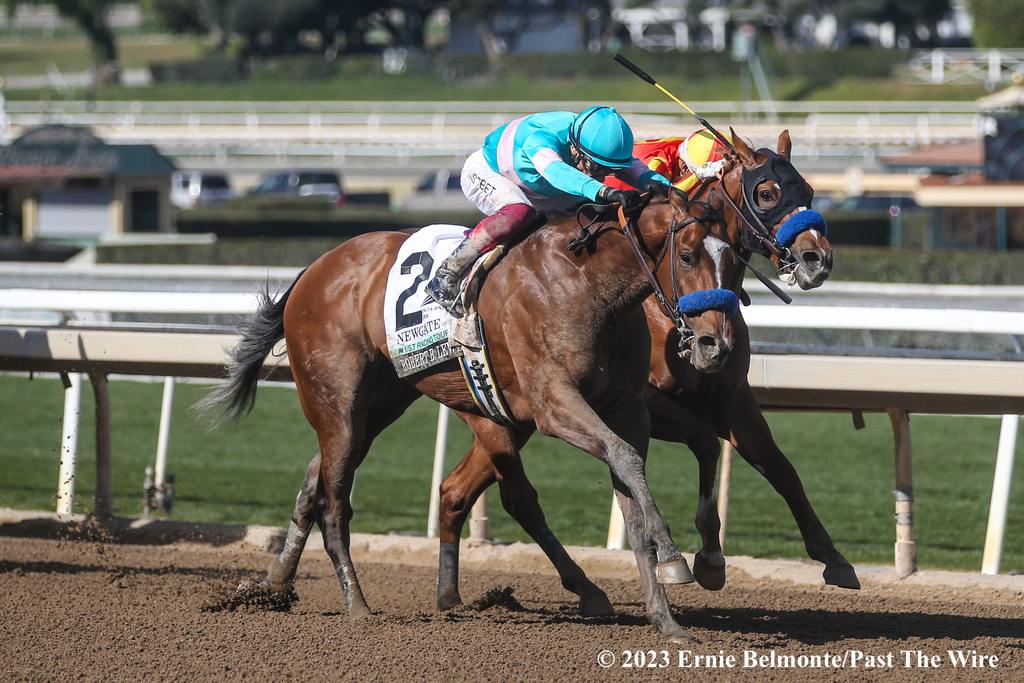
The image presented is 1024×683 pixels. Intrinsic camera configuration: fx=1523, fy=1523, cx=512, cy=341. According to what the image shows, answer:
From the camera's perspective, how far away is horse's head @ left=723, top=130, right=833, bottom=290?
168 inches

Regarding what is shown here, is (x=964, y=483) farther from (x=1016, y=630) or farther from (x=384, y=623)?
(x=384, y=623)

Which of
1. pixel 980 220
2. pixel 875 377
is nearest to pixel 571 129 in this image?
pixel 875 377

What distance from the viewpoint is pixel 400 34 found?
185 ft

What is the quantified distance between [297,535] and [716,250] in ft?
6.25

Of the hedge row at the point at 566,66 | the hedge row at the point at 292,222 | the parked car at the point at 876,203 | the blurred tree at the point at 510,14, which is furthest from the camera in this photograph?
the blurred tree at the point at 510,14

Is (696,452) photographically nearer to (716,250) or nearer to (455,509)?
(455,509)

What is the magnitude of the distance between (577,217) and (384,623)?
1.43 meters

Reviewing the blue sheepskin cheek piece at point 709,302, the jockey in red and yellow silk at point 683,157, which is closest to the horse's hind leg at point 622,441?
the blue sheepskin cheek piece at point 709,302

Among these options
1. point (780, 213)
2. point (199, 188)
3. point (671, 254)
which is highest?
point (780, 213)

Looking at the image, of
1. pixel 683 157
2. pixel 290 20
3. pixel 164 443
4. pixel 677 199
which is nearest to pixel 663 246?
pixel 677 199

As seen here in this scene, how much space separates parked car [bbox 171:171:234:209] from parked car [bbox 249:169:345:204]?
0.83 m

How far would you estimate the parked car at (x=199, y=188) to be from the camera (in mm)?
31867

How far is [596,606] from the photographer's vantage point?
493cm

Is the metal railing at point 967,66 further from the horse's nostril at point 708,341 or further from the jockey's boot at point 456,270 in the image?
the horse's nostril at point 708,341
